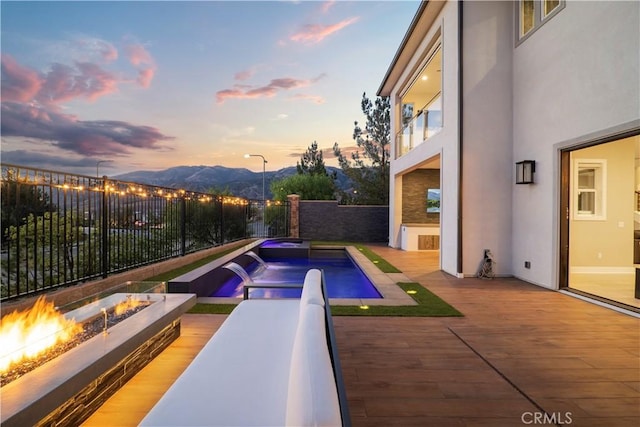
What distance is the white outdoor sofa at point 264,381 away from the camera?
3.35ft

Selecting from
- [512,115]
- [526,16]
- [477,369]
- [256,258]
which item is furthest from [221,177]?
[477,369]

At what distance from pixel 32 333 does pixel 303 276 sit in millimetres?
6899

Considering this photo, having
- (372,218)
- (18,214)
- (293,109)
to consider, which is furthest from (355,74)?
(18,214)

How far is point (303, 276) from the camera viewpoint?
893 centimetres

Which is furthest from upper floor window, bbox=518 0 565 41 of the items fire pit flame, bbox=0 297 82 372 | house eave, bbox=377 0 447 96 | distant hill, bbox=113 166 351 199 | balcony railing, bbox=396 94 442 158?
distant hill, bbox=113 166 351 199

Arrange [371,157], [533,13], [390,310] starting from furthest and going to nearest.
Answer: [371,157] < [533,13] < [390,310]

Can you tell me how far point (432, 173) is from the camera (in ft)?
44.0

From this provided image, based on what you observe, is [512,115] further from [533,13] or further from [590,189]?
[590,189]

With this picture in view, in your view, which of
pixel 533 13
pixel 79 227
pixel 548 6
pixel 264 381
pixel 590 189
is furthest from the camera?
pixel 590 189

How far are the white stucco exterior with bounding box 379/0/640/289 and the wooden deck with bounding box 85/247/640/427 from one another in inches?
88.0

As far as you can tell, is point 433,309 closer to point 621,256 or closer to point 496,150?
point 496,150

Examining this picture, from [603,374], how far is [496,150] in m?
5.00

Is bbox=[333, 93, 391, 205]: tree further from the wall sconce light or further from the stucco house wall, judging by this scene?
the wall sconce light

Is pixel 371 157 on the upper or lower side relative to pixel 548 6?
upper
